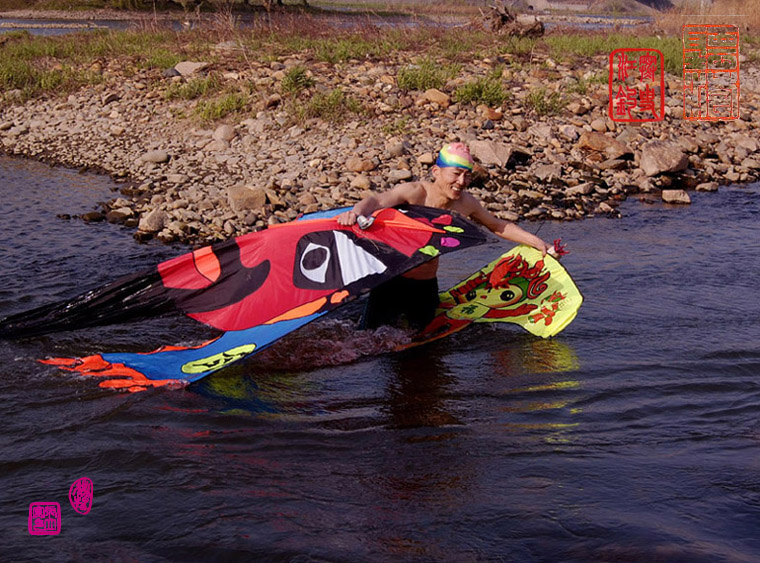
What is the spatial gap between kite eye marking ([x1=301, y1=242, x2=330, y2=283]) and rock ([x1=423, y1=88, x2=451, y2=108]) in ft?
26.5

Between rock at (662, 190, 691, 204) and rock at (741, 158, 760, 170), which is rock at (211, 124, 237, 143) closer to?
rock at (662, 190, 691, 204)

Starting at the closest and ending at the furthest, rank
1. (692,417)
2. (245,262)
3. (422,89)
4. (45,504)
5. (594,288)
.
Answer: (45,504)
(692,417)
(245,262)
(594,288)
(422,89)

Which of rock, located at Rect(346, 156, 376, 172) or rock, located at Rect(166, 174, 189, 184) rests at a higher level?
rock, located at Rect(346, 156, 376, 172)

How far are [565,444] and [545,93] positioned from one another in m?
10.3

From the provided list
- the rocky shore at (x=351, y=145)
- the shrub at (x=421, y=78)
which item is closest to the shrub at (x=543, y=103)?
the rocky shore at (x=351, y=145)

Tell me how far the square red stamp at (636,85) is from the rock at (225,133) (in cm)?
641

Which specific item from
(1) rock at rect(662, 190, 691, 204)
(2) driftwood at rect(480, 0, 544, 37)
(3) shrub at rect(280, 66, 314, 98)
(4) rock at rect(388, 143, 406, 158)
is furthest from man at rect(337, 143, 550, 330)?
(2) driftwood at rect(480, 0, 544, 37)

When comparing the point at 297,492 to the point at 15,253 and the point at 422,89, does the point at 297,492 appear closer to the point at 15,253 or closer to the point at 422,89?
the point at 15,253

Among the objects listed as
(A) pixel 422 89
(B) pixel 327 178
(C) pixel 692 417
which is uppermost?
(A) pixel 422 89

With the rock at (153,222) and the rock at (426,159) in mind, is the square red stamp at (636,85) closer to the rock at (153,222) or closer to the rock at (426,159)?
the rock at (426,159)

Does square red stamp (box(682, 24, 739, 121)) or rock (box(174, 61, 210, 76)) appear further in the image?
rock (box(174, 61, 210, 76))

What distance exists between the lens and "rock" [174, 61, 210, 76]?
1577 cm

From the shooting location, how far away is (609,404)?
5918mm

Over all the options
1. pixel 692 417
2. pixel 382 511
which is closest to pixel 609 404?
pixel 692 417
